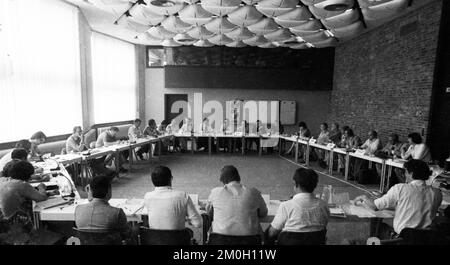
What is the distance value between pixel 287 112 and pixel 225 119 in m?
2.44

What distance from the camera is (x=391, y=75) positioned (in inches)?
294

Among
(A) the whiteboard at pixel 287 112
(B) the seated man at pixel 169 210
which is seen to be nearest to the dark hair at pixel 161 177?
(B) the seated man at pixel 169 210

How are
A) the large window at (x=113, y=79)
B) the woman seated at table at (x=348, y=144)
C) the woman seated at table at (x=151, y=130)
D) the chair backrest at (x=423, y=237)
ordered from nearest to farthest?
1. the chair backrest at (x=423, y=237)
2. the woman seated at table at (x=348, y=144)
3. the woman seated at table at (x=151, y=130)
4. the large window at (x=113, y=79)

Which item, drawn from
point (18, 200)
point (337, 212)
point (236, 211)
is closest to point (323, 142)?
point (337, 212)

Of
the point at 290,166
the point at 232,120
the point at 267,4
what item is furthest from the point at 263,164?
the point at 267,4

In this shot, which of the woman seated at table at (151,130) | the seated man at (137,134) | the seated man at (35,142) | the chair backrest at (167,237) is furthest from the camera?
the woman seated at table at (151,130)

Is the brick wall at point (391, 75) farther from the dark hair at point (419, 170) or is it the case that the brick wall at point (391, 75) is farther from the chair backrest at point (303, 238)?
the chair backrest at point (303, 238)

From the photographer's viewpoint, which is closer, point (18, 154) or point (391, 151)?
point (18, 154)

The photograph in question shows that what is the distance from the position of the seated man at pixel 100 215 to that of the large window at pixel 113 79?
7.22 m

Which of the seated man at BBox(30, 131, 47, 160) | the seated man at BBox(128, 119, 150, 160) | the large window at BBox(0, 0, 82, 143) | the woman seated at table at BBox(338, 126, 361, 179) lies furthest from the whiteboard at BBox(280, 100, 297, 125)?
the seated man at BBox(30, 131, 47, 160)

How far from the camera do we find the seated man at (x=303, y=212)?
2.24m

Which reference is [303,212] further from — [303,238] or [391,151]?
[391,151]

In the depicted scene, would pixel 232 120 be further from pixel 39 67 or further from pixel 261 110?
pixel 39 67

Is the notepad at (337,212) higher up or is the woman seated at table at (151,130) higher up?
the woman seated at table at (151,130)
